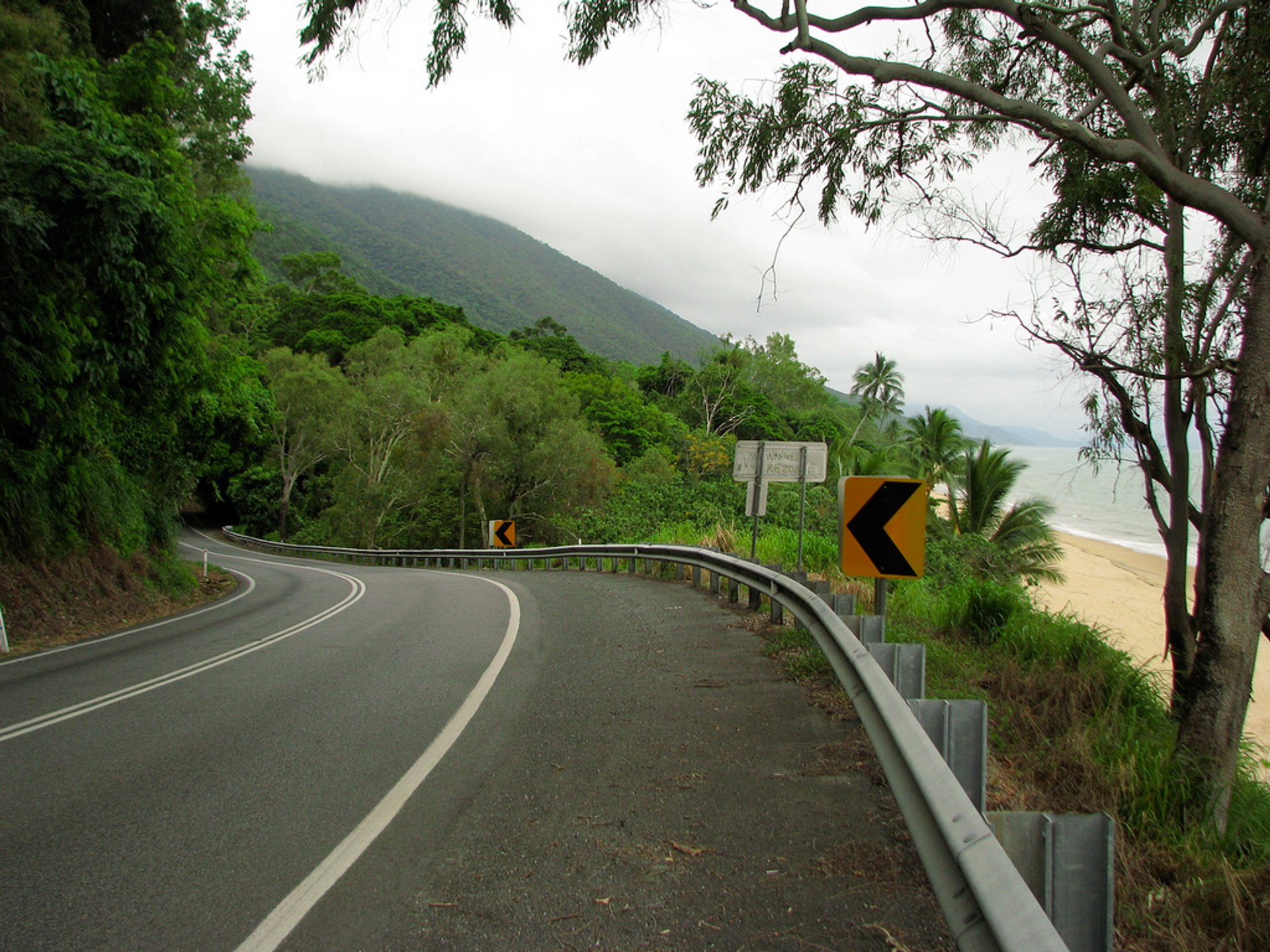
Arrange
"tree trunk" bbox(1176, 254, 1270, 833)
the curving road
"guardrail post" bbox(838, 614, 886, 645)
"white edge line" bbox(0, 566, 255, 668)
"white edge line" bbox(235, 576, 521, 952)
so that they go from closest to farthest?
"white edge line" bbox(235, 576, 521, 952)
the curving road
"guardrail post" bbox(838, 614, 886, 645)
"tree trunk" bbox(1176, 254, 1270, 833)
"white edge line" bbox(0, 566, 255, 668)

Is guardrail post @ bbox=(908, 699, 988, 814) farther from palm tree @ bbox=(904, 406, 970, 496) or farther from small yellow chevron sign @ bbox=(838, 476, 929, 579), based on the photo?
palm tree @ bbox=(904, 406, 970, 496)

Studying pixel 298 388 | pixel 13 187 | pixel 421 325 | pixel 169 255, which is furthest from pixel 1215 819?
pixel 421 325

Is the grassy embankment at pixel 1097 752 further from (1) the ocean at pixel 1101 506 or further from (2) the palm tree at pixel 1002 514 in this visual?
(2) the palm tree at pixel 1002 514

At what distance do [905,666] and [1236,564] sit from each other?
3.23 meters

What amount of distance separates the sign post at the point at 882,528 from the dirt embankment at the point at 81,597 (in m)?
10.7

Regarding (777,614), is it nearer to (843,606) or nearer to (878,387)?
(843,606)

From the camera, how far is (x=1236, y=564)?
5902 mm

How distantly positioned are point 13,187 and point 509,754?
926 centimetres

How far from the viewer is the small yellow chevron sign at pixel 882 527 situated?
20.8 ft

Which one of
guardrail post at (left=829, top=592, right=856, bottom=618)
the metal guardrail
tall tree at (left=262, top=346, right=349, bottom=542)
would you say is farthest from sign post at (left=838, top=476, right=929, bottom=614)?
tall tree at (left=262, top=346, right=349, bottom=542)

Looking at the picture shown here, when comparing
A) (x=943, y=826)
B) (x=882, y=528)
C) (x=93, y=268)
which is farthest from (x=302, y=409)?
(x=943, y=826)

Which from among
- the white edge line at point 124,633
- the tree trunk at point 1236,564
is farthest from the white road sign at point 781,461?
the white edge line at point 124,633

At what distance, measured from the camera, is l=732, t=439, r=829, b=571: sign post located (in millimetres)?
11008

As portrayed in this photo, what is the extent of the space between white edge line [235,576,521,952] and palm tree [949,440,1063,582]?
80.3ft
